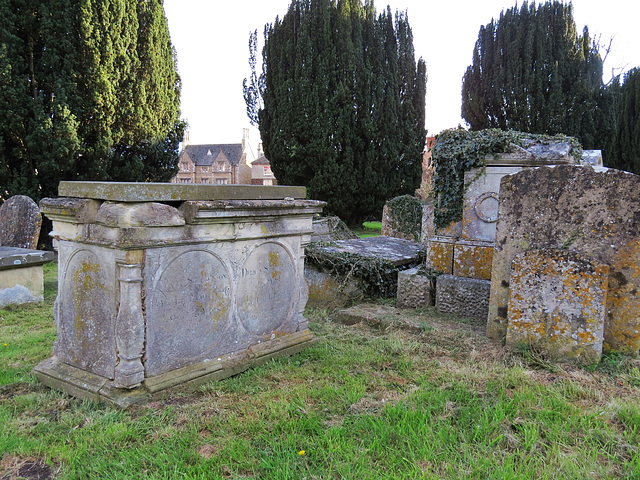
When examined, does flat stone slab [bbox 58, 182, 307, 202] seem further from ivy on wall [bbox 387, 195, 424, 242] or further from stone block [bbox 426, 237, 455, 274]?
ivy on wall [bbox 387, 195, 424, 242]

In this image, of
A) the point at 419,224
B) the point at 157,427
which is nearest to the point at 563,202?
the point at 157,427

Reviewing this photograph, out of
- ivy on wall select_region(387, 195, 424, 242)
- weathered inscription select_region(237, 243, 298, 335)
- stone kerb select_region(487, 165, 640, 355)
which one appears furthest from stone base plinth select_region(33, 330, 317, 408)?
ivy on wall select_region(387, 195, 424, 242)

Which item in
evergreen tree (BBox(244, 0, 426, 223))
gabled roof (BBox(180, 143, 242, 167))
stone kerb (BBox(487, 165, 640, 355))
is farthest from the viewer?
gabled roof (BBox(180, 143, 242, 167))

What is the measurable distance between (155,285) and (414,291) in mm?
3319

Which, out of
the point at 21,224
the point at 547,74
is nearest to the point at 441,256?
the point at 21,224

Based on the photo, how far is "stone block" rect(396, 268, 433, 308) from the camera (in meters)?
5.44

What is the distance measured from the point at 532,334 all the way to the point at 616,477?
1613mm

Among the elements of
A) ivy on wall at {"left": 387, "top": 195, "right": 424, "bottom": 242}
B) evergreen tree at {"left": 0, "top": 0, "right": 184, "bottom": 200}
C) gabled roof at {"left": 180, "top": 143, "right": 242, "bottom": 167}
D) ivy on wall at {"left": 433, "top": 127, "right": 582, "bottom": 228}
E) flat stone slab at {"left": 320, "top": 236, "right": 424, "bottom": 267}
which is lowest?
flat stone slab at {"left": 320, "top": 236, "right": 424, "bottom": 267}

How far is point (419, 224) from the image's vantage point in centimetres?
1157

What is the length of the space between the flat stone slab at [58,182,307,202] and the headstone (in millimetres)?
4805

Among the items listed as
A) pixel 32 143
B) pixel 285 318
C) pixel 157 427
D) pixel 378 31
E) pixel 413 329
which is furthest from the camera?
pixel 378 31

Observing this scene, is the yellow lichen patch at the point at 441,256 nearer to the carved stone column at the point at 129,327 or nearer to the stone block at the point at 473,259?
the stone block at the point at 473,259

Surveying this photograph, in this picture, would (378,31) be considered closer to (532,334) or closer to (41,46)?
(41,46)

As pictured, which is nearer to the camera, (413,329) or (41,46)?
(413,329)
